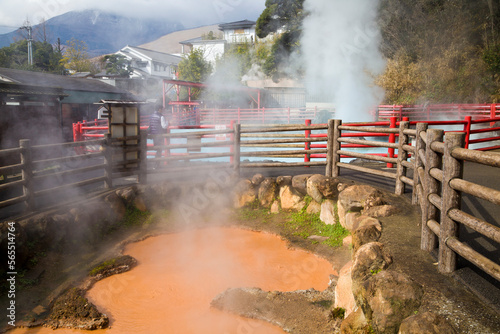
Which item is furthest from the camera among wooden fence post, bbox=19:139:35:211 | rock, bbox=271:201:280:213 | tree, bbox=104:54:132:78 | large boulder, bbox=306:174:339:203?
tree, bbox=104:54:132:78

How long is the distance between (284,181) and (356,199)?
186cm

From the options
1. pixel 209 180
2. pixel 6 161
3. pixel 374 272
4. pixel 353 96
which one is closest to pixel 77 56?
pixel 353 96

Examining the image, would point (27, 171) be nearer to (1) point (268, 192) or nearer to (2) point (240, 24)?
(1) point (268, 192)

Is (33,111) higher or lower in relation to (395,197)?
higher

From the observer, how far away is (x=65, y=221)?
584 cm

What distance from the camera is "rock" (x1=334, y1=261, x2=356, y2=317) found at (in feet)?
11.9

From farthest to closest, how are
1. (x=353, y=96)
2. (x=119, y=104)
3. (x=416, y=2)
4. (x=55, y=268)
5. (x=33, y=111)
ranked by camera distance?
(x=353, y=96) < (x=416, y=2) < (x=33, y=111) < (x=119, y=104) < (x=55, y=268)

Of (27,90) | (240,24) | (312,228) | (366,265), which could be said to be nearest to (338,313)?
(366,265)

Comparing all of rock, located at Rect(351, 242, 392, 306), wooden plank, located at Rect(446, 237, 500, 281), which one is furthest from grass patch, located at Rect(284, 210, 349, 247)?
wooden plank, located at Rect(446, 237, 500, 281)

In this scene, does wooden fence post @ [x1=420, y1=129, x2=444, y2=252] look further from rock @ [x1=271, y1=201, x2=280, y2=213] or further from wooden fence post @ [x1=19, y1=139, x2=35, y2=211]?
wooden fence post @ [x1=19, y1=139, x2=35, y2=211]

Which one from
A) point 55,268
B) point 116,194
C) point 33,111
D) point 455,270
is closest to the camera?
point 455,270

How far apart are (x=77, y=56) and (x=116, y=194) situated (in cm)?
4899

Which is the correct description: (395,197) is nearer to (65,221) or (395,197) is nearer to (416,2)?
(65,221)

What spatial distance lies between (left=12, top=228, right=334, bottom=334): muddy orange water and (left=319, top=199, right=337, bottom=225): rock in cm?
93
